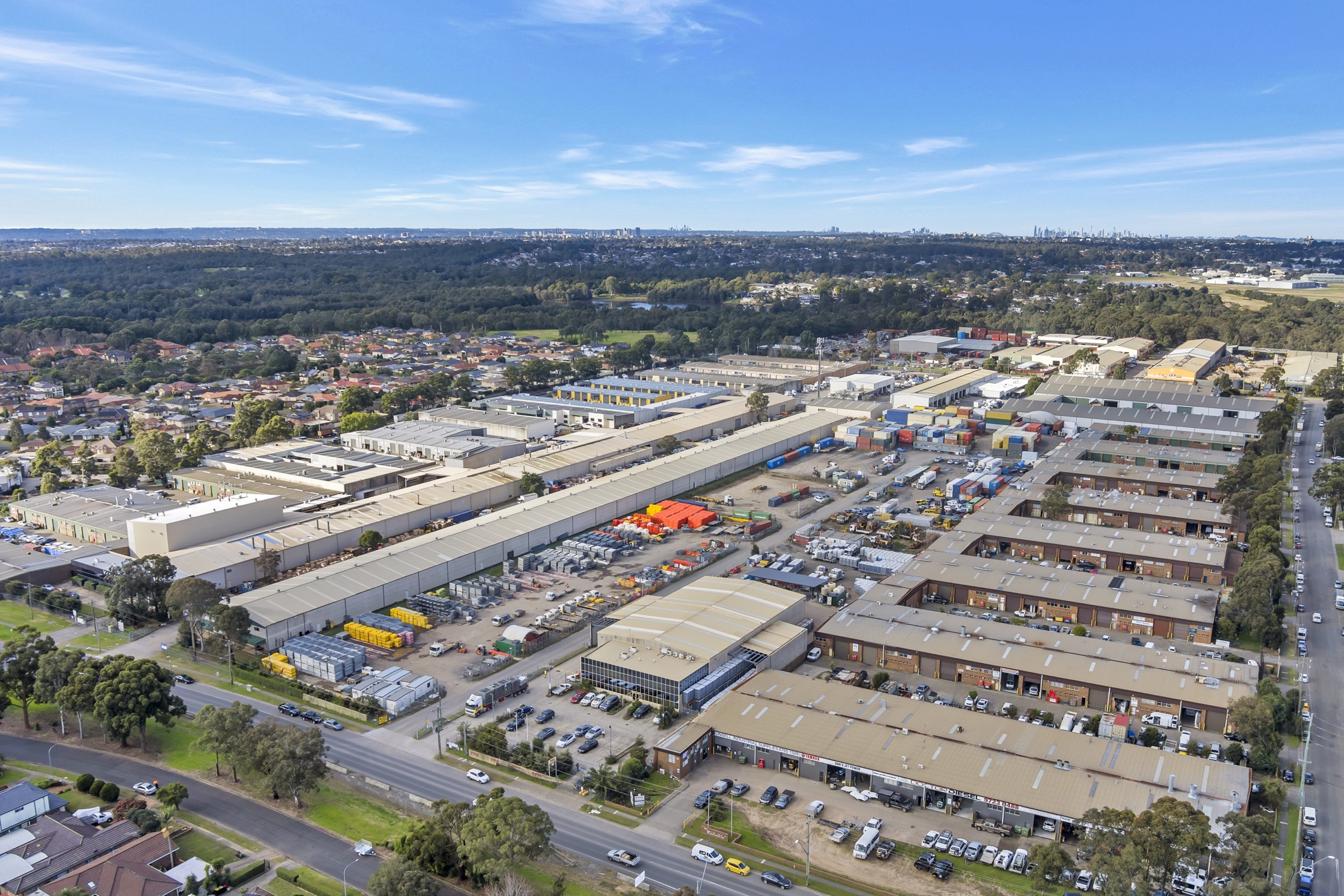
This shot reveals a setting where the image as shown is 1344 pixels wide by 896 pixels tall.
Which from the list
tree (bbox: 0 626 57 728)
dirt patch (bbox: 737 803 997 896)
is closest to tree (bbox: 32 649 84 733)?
tree (bbox: 0 626 57 728)

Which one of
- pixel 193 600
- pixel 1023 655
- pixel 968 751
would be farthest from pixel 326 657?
pixel 1023 655

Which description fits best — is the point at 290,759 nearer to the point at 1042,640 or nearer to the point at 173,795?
the point at 173,795

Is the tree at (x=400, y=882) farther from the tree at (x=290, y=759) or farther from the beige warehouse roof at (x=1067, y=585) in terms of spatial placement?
the beige warehouse roof at (x=1067, y=585)

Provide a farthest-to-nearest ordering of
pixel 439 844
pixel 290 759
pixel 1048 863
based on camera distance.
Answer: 1. pixel 290 759
2. pixel 439 844
3. pixel 1048 863

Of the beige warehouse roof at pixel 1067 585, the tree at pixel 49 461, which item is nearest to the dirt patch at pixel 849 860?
the beige warehouse roof at pixel 1067 585

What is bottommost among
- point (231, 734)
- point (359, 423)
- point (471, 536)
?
point (231, 734)
